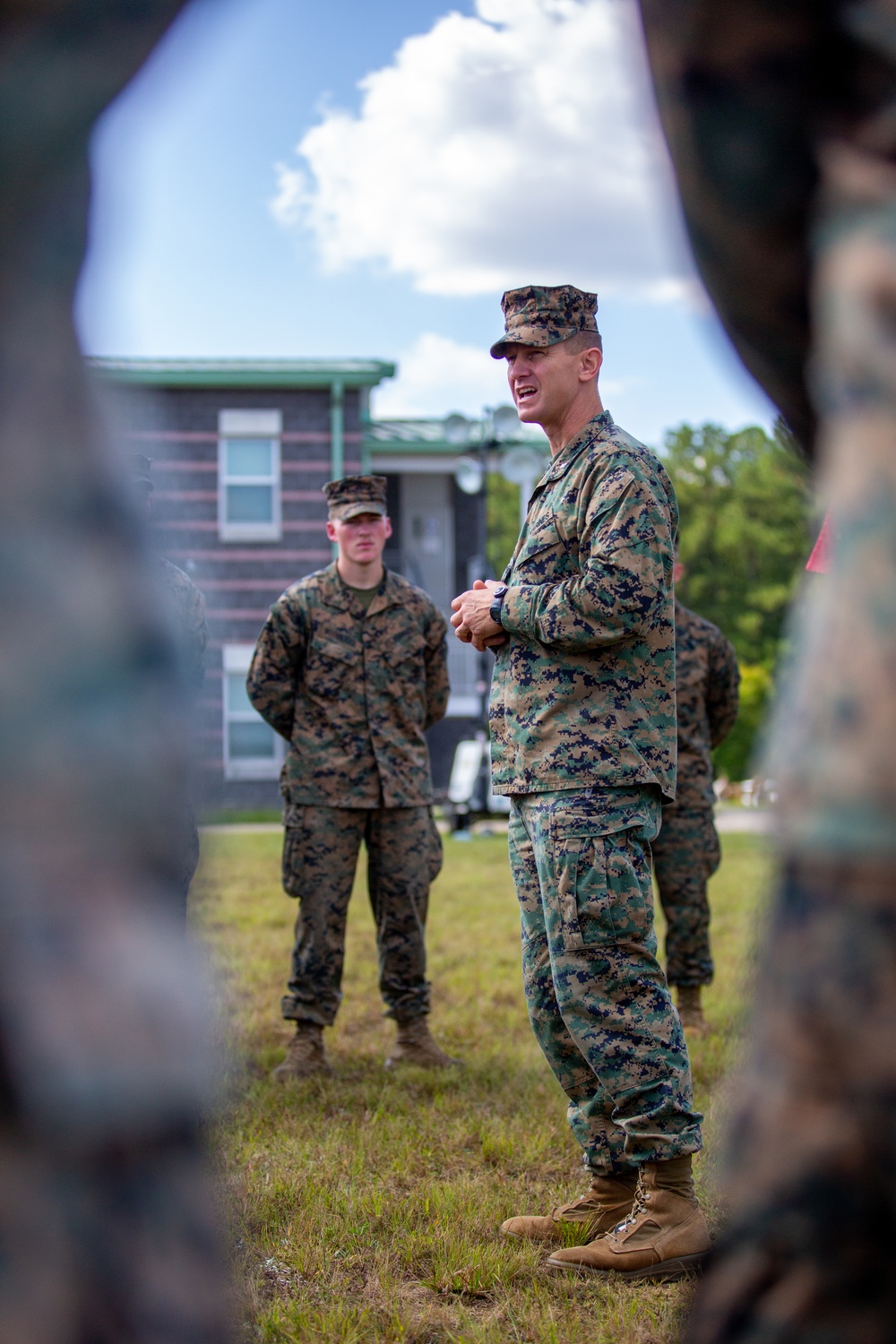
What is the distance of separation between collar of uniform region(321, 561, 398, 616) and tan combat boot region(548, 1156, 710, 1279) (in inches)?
123

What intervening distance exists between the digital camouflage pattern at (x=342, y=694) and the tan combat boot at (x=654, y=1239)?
259cm

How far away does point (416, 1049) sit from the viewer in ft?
18.2

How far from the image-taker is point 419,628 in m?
5.95

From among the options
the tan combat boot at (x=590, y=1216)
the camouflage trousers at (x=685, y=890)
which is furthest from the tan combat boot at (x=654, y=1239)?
the camouflage trousers at (x=685, y=890)

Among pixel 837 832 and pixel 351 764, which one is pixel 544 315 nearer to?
pixel 351 764

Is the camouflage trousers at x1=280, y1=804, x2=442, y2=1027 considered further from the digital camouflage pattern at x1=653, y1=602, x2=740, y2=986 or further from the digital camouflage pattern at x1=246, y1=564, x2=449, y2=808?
the digital camouflage pattern at x1=653, y1=602, x2=740, y2=986

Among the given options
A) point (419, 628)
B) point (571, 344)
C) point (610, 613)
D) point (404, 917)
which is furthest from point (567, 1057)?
point (419, 628)

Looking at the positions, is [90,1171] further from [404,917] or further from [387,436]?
[387,436]

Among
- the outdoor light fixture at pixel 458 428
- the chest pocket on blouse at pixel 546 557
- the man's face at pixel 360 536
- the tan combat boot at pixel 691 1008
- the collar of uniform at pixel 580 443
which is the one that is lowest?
the tan combat boot at pixel 691 1008

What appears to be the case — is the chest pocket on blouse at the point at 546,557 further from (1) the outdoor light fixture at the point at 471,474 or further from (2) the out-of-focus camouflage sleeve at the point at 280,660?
(1) the outdoor light fixture at the point at 471,474

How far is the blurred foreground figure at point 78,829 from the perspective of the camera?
0.90m

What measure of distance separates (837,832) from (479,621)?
2.48 metres

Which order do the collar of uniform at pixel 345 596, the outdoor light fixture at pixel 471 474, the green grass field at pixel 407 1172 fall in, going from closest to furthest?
the green grass field at pixel 407 1172 < the collar of uniform at pixel 345 596 < the outdoor light fixture at pixel 471 474

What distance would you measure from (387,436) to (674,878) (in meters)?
15.5
